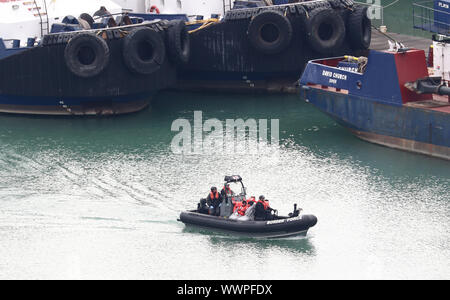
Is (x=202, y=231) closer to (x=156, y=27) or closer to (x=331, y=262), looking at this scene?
(x=331, y=262)

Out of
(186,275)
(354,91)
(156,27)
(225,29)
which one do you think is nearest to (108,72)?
(156,27)

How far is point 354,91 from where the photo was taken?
111ft

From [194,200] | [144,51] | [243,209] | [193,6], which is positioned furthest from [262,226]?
[193,6]

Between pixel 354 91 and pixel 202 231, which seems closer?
pixel 202 231

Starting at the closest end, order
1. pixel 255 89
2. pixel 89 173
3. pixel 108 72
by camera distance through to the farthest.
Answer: pixel 89 173
pixel 108 72
pixel 255 89

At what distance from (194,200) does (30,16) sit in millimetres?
13289

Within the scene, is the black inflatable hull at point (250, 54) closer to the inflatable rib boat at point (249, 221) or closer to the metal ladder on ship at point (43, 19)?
the metal ladder on ship at point (43, 19)

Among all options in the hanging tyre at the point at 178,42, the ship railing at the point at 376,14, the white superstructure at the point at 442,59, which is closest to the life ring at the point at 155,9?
the hanging tyre at the point at 178,42

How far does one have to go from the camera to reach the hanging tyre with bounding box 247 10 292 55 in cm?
3847

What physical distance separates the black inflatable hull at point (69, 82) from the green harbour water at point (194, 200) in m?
0.57

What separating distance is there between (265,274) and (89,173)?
30.6 feet

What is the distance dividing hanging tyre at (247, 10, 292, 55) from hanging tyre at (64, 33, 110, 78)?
5901 millimetres

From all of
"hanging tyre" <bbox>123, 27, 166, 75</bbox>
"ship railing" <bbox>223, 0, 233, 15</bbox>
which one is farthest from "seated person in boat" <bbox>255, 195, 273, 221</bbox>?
"ship railing" <bbox>223, 0, 233, 15</bbox>

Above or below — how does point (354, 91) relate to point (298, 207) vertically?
above
